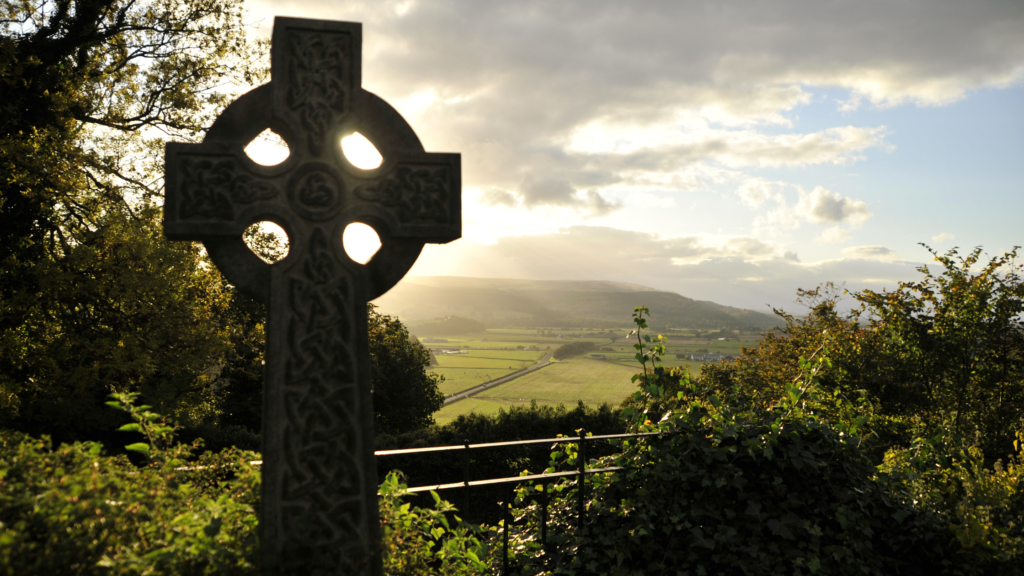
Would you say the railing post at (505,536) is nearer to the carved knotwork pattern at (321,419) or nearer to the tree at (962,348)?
the carved knotwork pattern at (321,419)

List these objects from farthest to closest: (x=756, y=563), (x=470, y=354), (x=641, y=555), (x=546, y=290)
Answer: (x=546, y=290) → (x=470, y=354) → (x=641, y=555) → (x=756, y=563)

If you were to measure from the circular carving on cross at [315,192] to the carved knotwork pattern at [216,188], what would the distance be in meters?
0.13

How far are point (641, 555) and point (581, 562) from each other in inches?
17.1

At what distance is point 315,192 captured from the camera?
9.78ft

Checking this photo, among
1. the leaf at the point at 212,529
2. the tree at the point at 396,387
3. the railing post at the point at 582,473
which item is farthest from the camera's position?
the tree at the point at 396,387

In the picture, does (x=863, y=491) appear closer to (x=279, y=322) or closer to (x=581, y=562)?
(x=581, y=562)

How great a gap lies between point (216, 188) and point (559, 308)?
13658cm

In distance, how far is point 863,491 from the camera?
4082mm

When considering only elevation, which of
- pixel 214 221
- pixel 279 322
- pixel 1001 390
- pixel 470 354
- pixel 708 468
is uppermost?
pixel 214 221

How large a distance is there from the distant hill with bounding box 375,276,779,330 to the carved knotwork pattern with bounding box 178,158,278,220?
96455 millimetres

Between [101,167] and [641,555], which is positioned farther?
[101,167]

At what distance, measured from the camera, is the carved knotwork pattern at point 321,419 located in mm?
2641

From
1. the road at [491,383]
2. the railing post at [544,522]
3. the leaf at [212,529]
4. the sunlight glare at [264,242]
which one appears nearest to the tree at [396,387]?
the sunlight glare at [264,242]

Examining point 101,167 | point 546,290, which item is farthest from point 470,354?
point 546,290
